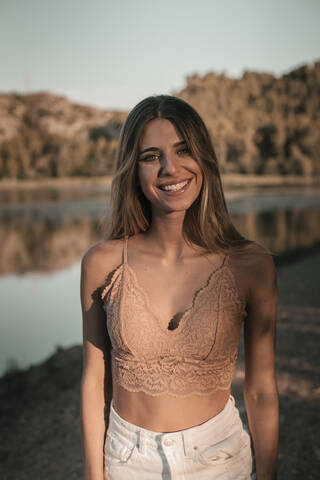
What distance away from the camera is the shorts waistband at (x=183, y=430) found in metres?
1.28

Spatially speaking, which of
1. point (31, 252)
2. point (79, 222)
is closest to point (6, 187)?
point (79, 222)

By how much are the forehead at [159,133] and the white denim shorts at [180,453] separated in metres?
1.04

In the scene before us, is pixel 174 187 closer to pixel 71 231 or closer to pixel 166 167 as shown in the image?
pixel 166 167

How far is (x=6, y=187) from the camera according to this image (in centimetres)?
6638

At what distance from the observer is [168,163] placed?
4.61 ft

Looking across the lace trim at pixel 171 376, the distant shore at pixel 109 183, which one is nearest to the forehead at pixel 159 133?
the lace trim at pixel 171 376

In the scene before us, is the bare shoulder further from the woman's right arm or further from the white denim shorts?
the white denim shorts

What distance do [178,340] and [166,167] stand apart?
63cm

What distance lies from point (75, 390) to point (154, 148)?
15.4 ft

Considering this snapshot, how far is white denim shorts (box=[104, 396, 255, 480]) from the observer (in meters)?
1.25

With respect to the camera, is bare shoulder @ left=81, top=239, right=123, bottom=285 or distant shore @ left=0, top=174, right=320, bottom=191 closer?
bare shoulder @ left=81, top=239, right=123, bottom=285

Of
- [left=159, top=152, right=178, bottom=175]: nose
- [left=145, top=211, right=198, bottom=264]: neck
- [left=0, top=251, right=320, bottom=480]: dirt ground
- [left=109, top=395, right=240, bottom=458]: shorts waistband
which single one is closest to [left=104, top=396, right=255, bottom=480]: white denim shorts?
[left=109, top=395, right=240, bottom=458]: shorts waistband

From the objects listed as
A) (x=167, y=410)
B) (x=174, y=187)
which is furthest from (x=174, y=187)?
(x=167, y=410)

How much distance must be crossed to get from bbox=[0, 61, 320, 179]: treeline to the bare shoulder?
53.8 metres
